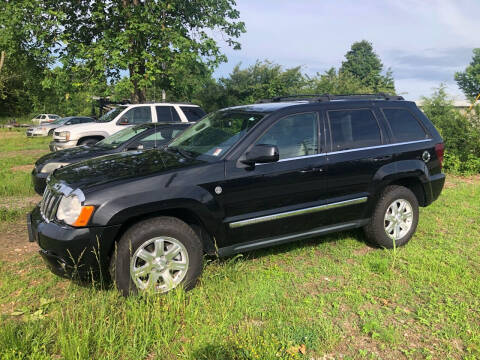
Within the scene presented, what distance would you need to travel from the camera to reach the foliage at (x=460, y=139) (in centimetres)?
988

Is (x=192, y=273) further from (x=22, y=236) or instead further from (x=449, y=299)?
(x=22, y=236)

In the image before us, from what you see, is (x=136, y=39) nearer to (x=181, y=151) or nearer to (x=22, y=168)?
(x=22, y=168)

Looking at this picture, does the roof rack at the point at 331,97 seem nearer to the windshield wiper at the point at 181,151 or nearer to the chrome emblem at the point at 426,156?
the chrome emblem at the point at 426,156

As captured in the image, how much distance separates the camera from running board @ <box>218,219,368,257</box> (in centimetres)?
379

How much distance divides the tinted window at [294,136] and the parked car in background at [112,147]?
2965 millimetres

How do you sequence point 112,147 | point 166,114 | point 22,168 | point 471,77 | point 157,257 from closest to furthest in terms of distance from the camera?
1. point 157,257
2. point 112,147
3. point 22,168
4. point 166,114
5. point 471,77

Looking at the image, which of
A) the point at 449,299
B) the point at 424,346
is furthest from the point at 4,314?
the point at 449,299

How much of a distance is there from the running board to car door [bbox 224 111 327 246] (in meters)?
0.05

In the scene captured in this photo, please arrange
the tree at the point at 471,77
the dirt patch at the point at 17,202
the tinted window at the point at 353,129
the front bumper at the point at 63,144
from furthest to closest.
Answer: the tree at the point at 471,77 → the front bumper at the point at 63,144 → the dirt patch at the point at 17,202 → the tinted window at the point at 353,129

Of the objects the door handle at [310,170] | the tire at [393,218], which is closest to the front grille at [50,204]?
the door handle at [310,170]

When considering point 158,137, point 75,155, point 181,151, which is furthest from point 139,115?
point 181,151

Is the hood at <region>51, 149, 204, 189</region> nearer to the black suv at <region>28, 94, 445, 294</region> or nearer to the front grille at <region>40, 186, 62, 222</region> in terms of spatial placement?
the black suv at <region>28, 94, 445, 294</region>

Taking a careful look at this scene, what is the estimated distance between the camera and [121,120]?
11484mm

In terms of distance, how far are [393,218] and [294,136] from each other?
1695 mm
